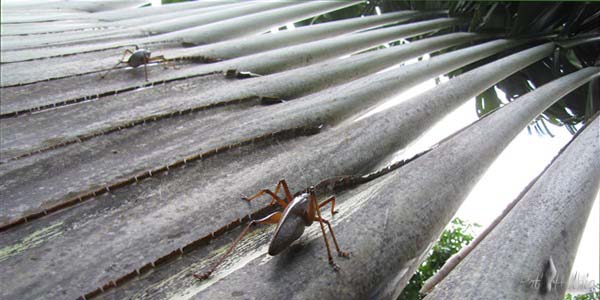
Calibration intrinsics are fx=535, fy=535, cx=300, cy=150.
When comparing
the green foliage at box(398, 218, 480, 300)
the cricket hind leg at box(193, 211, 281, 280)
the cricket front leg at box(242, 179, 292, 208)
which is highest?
the cricket front leg at box(242, 179, 292, 208)

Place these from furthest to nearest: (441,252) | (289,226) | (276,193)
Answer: (441,252) → (276,193) → (289,226)

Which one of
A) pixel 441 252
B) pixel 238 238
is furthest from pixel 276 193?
pixel 441 252

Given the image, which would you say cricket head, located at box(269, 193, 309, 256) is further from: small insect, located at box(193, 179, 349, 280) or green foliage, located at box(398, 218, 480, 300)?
green foliage, located at box(398, 218, 480, 300)

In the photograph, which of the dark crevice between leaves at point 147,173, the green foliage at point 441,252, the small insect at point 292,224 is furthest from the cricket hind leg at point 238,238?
the green foliage at point 441,252

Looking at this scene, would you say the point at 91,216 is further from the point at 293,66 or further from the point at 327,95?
the point at 293,66

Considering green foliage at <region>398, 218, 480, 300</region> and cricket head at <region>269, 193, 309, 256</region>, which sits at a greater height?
cricket head at <region>269, 193, 309, 256</region>

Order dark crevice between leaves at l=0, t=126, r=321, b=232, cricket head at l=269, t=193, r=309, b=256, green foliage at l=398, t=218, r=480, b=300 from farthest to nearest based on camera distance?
green foliage at l=398, t=218, r=480, b=300
dark crevice between leaves at l=0, t=126, r=321, b=232
cricket head at l=269, t=193, r=309, b=256

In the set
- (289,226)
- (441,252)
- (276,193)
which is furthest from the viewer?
(441,252)

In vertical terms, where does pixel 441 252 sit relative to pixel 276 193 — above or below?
below

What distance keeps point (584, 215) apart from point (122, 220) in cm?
84

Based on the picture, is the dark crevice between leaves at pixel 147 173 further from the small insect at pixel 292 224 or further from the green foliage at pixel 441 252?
the green foliage at pixel 441 252

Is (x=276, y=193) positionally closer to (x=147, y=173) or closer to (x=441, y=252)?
(x=147, y=173)

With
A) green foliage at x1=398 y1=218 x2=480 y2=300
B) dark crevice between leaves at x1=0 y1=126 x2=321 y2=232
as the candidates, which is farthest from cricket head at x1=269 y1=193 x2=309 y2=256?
green foliage at x1=398 y1=218 x2=480 y2=300

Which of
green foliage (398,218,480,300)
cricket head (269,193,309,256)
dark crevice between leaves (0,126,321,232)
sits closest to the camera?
cricket head (269,193,309,256)
